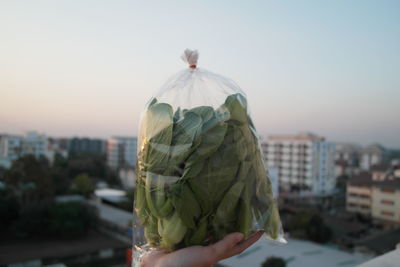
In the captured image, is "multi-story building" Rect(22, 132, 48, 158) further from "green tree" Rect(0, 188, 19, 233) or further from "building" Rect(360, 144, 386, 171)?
"building" Rect(360, 144, 386, 171)

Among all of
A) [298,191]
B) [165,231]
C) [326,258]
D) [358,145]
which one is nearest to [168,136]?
[165,231]

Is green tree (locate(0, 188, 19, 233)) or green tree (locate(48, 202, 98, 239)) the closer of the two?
green tree (locate(0, 188, 19, 233))

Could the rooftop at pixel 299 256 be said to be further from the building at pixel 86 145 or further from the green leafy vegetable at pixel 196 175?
the building at pixel 86 145

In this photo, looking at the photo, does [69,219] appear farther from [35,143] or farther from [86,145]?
[86,145]

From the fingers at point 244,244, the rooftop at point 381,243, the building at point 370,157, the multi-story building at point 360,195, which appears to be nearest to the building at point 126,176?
the multi-story building at point 360,195

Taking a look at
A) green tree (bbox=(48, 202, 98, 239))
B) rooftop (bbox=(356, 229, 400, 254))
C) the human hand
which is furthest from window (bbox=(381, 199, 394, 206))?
the human hand
